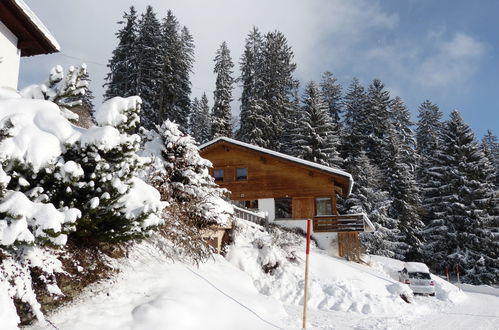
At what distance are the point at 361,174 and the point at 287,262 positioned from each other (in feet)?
A: 83.3

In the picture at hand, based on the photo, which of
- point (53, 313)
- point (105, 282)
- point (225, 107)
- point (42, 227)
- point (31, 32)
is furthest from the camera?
point (225, 107)

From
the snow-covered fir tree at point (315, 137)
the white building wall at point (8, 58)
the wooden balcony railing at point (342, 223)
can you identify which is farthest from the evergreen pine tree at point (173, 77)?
the white building wall at point (8, 58)

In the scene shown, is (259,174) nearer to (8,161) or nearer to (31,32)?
(31,32)

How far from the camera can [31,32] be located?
967 cm

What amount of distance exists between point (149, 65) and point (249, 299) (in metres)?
38.9

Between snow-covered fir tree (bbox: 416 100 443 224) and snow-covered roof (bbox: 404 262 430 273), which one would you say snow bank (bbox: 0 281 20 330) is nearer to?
snow-covered roof (bbox: 404 262 430 273)

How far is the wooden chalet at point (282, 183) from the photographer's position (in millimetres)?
25422

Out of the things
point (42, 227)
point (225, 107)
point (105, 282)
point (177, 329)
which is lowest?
point (177, 329)

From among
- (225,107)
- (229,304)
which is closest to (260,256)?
(229,304)

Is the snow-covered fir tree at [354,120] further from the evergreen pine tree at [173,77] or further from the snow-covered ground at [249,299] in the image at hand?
the snow-covered ground at [249,299]

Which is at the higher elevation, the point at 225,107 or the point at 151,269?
the point at 225,107

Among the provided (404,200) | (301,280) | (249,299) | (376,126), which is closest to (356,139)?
(376,126)

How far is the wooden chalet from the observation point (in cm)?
2542

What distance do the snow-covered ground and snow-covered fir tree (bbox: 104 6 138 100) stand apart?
3081cm
